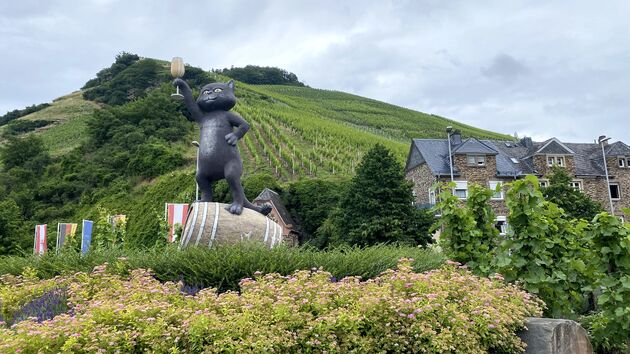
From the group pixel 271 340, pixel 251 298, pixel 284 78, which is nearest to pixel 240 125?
pixel 251 298

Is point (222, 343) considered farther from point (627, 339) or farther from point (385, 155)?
point (385, 155)

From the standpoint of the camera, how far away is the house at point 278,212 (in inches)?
1313

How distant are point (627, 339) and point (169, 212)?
14699 mm

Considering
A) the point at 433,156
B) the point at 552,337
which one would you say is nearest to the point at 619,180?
the point at 433,156

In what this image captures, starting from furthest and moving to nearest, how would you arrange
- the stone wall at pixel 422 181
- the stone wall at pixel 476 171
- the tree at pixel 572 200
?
the stone wall at pixel 422 181 < the stone wall at pixel 476 171 < the tree at pixel 572 200

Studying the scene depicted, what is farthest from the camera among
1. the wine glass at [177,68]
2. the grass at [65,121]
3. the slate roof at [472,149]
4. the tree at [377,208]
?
the grass at [65,121]

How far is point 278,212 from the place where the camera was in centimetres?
3362

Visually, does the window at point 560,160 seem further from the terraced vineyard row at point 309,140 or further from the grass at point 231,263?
the grass at point 231,263

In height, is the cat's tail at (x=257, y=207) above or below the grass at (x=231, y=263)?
above

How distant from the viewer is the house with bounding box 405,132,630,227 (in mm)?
36062

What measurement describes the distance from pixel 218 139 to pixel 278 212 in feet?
82.5

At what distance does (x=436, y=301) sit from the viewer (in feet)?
14.8

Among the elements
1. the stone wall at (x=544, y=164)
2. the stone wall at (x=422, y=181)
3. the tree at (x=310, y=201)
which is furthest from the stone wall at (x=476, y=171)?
the tree at (x=310, y=201)

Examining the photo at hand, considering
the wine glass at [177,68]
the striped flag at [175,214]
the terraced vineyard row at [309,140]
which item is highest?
the terraced vineyard row at [309,140]
